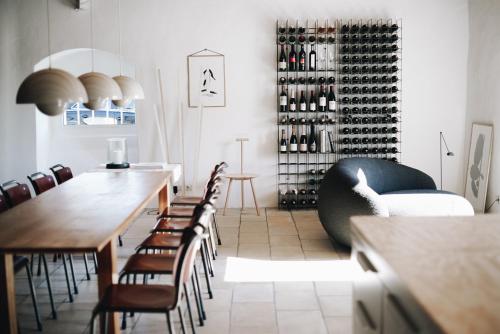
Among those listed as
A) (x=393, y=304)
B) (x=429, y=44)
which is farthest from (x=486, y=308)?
(x=429, y=44)

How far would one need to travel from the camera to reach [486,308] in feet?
5.40

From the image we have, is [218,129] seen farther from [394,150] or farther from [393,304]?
[393,304]

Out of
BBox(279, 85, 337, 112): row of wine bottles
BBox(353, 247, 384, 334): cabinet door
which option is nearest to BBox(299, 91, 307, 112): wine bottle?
BBox(279, 85, 337, 112): row of wine bottles

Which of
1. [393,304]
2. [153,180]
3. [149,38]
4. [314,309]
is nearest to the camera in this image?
[393,304]

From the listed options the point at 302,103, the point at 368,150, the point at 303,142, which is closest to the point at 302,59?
the point at 302,103

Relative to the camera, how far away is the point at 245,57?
305 inches

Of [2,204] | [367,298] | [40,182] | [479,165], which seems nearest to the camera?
[367,298]

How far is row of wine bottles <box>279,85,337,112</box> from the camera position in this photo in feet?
24.8

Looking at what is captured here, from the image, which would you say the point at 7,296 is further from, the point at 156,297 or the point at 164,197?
the point at 164,197

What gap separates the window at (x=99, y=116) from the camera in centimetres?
985

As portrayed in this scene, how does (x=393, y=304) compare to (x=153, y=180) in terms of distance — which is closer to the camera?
(x=393, y=304)

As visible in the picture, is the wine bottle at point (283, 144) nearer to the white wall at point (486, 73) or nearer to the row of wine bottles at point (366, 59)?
the row of wine bottles at point (366, 59)

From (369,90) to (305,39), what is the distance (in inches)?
45.2

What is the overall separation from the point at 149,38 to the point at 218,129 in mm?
1603
